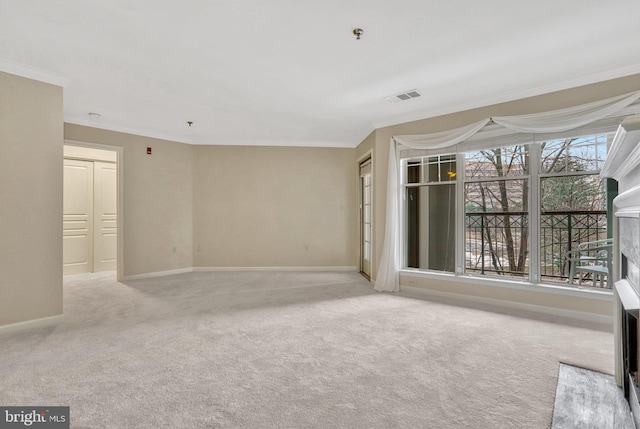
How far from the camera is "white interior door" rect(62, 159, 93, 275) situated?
614 centimetres

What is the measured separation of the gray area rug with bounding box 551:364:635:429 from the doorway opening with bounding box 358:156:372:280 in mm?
3777

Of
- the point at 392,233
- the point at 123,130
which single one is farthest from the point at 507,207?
the point at 123,130

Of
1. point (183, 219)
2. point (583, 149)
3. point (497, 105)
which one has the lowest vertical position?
point (183, 219)

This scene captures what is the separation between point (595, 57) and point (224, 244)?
599 centimetres

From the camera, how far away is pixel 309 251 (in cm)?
669

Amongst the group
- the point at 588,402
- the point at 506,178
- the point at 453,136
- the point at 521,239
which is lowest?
the point at 588,402

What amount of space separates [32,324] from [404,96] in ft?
15.3

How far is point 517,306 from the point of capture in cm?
397

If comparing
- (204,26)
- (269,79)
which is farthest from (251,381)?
(269,79)

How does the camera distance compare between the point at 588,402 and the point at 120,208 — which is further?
the point at 120,208

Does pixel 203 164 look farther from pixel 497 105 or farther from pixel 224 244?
pixel 497 105

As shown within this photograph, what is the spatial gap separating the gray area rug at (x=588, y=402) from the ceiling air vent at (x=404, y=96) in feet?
9.96

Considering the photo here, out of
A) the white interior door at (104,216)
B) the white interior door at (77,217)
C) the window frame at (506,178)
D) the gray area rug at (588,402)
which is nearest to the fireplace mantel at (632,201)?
the gray area rug at (588,402)

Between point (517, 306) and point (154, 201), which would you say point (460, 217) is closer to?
point (517, 306)
